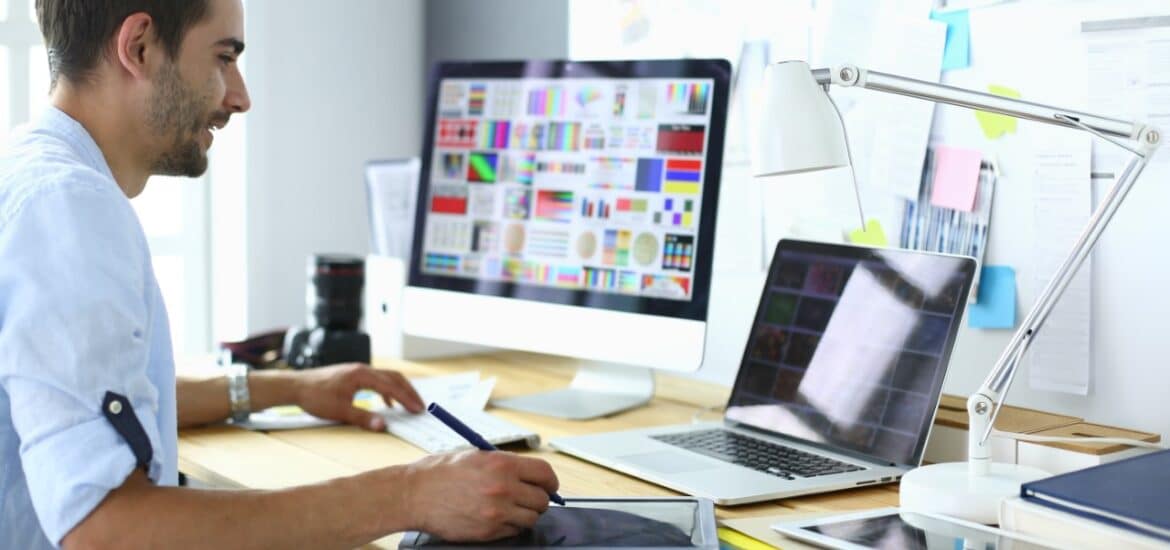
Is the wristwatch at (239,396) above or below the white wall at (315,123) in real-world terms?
below

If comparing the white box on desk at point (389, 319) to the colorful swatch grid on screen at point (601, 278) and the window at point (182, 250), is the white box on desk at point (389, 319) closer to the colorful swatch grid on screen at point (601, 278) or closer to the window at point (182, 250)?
the colorful swatch grid on screen at point (601, 278)

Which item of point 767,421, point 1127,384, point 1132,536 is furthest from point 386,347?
point 1132,536

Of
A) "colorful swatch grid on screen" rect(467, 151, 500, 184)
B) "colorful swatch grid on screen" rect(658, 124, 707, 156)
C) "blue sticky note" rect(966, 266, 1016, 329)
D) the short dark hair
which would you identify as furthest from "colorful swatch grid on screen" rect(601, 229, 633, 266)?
the short dark hair

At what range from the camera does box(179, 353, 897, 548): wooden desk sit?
4.24 feet

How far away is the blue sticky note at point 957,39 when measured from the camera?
5.13ft

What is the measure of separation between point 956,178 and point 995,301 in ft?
0.55

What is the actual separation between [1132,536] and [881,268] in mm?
609

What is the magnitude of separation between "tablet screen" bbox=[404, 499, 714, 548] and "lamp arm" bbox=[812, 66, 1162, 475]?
28 cm

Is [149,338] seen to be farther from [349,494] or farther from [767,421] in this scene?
[767,421]

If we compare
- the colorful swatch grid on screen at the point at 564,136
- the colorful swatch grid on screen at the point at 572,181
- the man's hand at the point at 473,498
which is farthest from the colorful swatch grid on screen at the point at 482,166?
the man's hand at the point at 473,498

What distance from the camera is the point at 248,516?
3.45 feet

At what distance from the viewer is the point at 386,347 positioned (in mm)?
2240

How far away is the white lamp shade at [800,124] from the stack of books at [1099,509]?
37 centimetres

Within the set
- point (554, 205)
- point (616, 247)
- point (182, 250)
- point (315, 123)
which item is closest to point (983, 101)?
point (616, 247)
